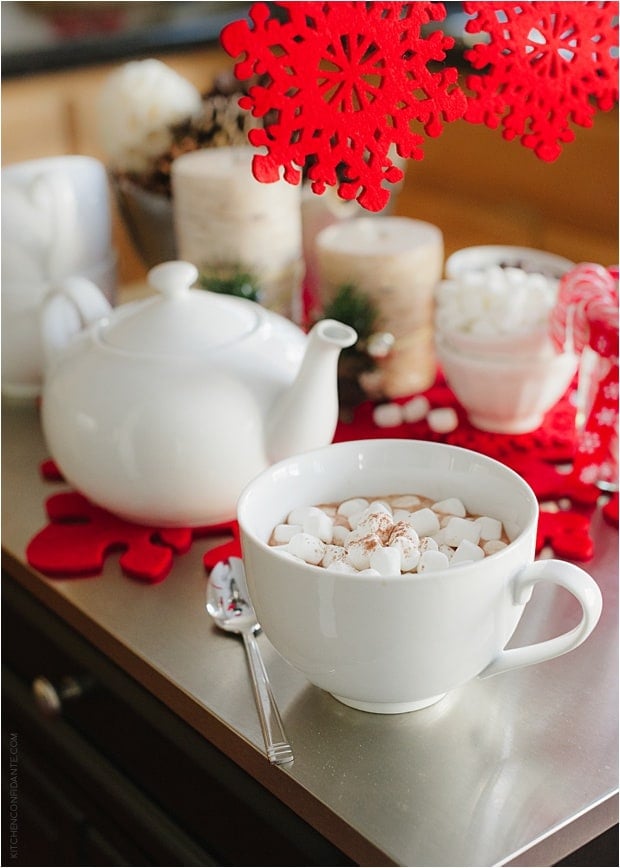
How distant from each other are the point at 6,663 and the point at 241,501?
482 millimetres

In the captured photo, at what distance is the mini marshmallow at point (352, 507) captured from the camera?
0.70 m

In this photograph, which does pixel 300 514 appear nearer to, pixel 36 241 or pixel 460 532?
pixel 460 532

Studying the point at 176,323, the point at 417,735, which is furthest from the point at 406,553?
the point at 176,323

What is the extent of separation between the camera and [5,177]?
1.09 meters

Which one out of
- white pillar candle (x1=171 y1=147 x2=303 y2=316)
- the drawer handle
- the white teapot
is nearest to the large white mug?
white pillar candle (x1=171 y1=147 x2=303 y2=316)

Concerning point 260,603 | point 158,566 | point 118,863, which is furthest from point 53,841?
point 260,603

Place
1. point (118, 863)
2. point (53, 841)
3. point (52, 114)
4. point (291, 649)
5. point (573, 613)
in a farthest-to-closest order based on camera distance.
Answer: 1. point (52, 114)
2. point (53, 841)
3. point (118, 863)
4. point (573, 613)
5. point (291, 649)

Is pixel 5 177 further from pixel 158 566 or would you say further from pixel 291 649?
pixel 291 649

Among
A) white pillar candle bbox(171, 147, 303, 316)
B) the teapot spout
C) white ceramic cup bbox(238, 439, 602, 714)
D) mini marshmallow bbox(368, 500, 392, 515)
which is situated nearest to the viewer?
white ceramic cup bbox(238, 439, 602, 714)

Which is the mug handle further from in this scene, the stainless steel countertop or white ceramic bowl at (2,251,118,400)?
white ceramic bowl at (2,251,118,400)

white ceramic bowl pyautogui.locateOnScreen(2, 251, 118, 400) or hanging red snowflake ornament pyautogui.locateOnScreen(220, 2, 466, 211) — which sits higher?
hanging red snowflake ornament pyautogui.locateOnScreen(220, 2, 466, 211)

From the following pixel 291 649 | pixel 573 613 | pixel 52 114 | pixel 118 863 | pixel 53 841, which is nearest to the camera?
pixel 291 649

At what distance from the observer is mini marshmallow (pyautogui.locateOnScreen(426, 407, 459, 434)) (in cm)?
100

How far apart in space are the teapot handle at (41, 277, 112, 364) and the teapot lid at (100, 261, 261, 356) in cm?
10
